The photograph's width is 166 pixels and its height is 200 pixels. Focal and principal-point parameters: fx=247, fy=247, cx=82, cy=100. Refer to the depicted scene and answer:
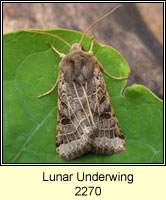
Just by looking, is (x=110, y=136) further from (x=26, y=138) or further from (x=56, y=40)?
(x=56, y=40)

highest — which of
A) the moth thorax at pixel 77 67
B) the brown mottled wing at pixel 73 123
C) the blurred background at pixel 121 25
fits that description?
the blurred background at pixel 121 25

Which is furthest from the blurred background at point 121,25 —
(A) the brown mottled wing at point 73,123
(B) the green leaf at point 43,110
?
(A) the brown mottled wing at point 73,123

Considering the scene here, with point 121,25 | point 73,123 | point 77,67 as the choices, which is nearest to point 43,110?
point 73,123

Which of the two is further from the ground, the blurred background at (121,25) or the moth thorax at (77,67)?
the blurred background at (121,25)

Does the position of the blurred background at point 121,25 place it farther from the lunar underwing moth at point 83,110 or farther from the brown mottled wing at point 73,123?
the brown mottled wing at point 73,123

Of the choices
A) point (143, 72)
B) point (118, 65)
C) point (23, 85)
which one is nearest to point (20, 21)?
point (23, 85)

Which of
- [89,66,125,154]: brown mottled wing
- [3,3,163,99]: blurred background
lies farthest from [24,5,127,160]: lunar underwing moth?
[3,3,163,99]: blurred background

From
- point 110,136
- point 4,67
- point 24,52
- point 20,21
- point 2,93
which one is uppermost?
point 20,21
